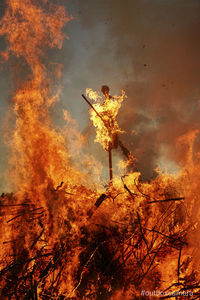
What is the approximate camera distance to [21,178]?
244 inches

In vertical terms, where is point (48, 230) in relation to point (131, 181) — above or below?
below

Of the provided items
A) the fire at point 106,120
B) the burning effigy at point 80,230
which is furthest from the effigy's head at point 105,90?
the burning effigy at point 80,230

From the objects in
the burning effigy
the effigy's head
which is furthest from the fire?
the burning effigy

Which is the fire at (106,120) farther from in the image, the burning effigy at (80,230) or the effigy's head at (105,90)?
the burning effigy at (80,230)

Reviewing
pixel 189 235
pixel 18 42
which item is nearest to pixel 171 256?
pixel 189 235

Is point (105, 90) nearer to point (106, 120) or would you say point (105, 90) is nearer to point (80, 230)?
point (106, 120)

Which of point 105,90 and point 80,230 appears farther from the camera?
point 105,90

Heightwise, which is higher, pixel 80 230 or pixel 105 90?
pixel 105 90

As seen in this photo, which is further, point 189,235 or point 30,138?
point 30,138

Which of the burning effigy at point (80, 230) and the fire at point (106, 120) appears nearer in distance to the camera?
the burning effigy at point (80, 230)

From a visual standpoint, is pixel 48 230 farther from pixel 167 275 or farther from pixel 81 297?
pixel 167 275

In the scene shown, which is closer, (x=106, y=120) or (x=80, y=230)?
(x=80, y=230)

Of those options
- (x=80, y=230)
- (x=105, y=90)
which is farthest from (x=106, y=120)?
(x=80, y=230)

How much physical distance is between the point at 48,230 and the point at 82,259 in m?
1.33
